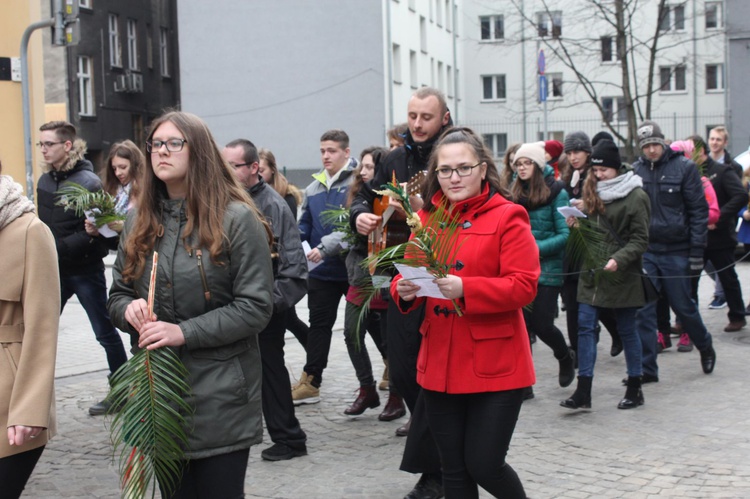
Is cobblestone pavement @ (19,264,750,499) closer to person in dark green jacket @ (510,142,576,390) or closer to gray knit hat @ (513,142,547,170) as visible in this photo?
person in dark green jacket @ (510,142,576,390)

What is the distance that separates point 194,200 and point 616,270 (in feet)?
15.1

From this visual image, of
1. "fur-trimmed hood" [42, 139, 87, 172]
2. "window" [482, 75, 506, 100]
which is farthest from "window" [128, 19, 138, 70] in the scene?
"fur-trimmed hood" [42, 139, 87, 172]

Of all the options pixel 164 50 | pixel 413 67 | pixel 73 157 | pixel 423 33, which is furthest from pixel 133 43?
pixel 73 157

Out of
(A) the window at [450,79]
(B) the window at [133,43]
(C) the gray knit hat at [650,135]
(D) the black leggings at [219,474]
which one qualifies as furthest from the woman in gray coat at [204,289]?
(A) the window at [450,79]

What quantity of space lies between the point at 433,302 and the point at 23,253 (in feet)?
5.66

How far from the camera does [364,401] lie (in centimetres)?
761

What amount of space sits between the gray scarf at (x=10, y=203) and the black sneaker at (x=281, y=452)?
3.09 metres

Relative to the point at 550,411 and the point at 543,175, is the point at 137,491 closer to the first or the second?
the point at 550,411

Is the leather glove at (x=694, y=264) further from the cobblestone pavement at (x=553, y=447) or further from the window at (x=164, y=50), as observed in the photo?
the window at (x=164, y=50)

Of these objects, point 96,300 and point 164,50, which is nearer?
point 96,300

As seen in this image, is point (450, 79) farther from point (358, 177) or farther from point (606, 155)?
point (358, 177)

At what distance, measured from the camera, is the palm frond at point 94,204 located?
278 inches

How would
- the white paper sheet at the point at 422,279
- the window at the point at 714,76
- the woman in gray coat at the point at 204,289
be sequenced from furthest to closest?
the window at the point at 714,76 → the white paper sheet at the point at 422,279 → the woman in gray coat at the point at 204,289

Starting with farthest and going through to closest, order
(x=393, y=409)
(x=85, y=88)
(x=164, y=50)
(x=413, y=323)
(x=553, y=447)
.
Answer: (x=164, y=50)
(x=85, y=88)
(x=393, y=409)
(x=553, y=447)
(x=413, y=323)
